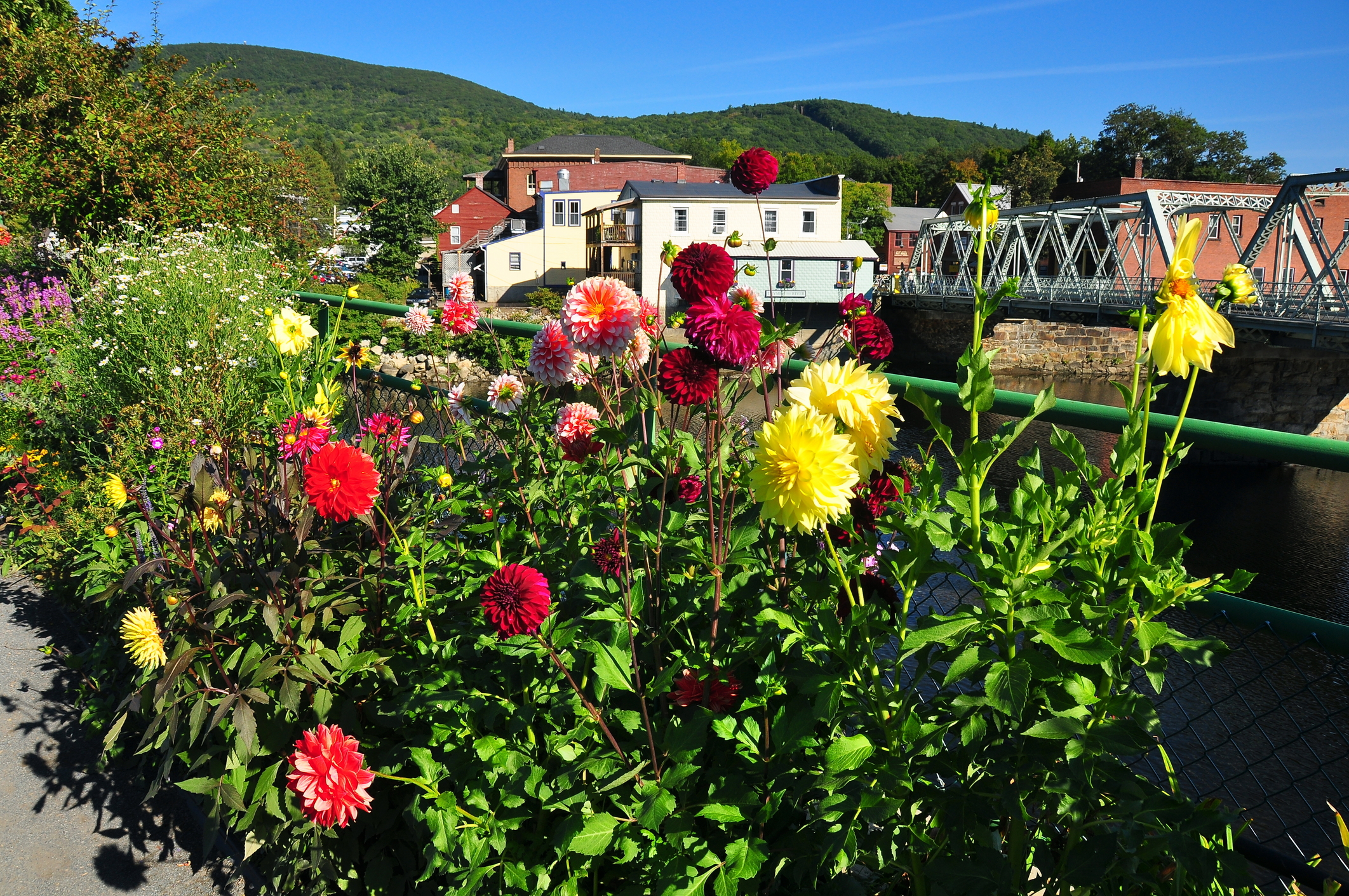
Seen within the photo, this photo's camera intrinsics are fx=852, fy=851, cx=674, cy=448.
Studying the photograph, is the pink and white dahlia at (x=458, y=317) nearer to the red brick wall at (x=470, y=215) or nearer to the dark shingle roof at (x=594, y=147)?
the red brick wall at (x=470, y=215)

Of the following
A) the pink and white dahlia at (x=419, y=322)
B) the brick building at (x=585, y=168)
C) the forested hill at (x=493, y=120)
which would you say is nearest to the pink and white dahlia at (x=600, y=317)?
the pink and white dahlia at (x=419, y=322)

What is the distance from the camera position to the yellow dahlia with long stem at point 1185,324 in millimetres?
1207

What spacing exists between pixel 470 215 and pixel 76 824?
59.4m

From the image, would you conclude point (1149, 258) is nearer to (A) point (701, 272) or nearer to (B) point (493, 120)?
(A) point (701, 272)

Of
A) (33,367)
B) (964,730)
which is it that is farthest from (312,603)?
(33,367)

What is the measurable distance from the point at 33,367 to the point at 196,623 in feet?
17.0

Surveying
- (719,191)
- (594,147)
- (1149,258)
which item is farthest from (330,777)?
(594,147)

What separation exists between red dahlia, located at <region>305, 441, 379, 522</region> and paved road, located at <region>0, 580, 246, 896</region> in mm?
929

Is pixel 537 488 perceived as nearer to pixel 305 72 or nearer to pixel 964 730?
pixel 964 730

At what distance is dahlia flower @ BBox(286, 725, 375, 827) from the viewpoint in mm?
1376

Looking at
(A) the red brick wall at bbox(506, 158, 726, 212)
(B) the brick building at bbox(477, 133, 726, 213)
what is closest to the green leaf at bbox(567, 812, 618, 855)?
(B) the brick building at bbox(477, 133, 726, 213)

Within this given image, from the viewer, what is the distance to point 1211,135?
76312 mm

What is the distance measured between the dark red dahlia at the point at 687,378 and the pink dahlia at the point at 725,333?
0.11ft

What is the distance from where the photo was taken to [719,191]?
42.6m
